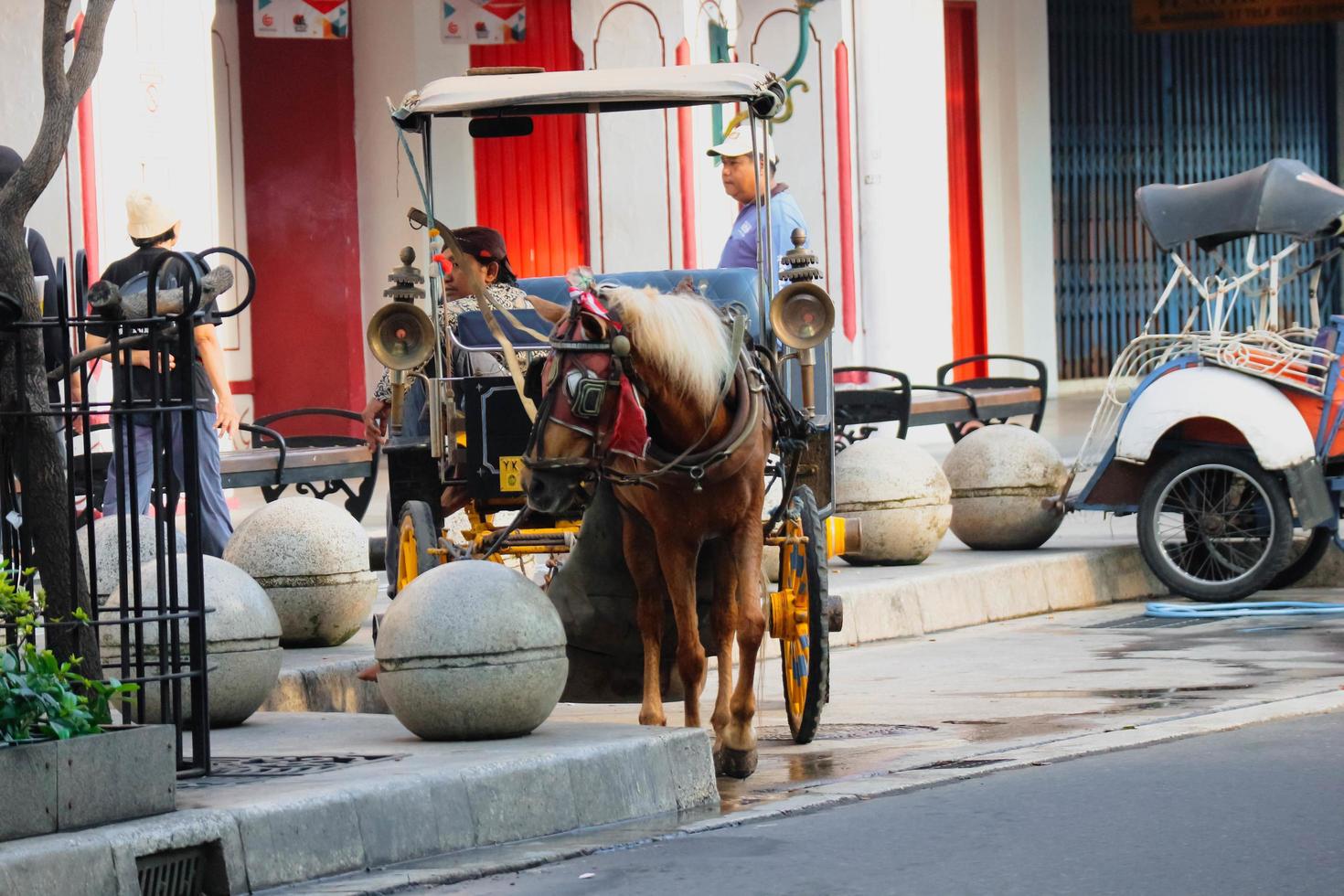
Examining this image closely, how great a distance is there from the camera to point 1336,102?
28812mm

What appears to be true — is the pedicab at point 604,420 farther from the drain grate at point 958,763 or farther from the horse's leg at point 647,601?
the drain grate at point 958,763

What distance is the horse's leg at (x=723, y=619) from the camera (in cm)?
781

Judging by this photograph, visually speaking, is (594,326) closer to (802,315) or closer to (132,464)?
(132,464)

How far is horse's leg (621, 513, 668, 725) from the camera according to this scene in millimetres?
7957

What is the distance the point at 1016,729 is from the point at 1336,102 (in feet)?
72.5

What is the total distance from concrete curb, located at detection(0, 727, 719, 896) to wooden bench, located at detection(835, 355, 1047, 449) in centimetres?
692

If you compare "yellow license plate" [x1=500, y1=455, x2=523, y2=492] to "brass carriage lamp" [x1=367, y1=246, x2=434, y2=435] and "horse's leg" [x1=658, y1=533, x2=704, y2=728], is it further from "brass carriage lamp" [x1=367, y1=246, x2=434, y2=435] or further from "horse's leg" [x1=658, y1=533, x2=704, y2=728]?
"horse's leg" [x1=658, y1=533, x2=704, y2=728]

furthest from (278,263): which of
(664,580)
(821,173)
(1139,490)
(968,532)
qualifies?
(664,580)

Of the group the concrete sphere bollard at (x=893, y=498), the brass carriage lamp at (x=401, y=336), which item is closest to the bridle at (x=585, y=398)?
the brass carriage lamp at (x=401, y=336)

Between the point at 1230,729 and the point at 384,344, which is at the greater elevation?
the point at 384,344

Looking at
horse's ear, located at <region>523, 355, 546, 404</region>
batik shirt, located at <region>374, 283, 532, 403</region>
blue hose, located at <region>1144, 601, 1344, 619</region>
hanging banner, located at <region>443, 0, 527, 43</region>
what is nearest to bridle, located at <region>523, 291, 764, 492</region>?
horse's ear, located at <region>523, 355, 546, 404</region>

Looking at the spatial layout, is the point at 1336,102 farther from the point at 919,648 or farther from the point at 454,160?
the point at 919,648

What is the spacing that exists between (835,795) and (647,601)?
1178 millimetres

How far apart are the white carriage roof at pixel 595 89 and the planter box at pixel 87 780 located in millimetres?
3743
